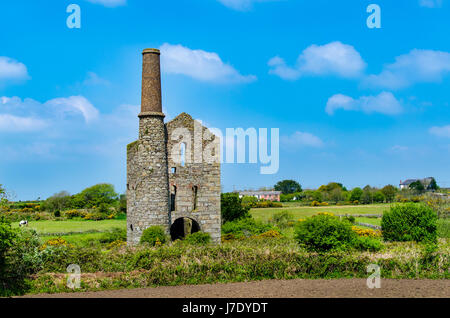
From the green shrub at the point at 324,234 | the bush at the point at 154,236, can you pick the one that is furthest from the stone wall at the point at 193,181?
the green shrub at the point at 324,234

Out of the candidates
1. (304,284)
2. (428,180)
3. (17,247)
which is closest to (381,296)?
(304,284)

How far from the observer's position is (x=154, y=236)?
82.9 ft

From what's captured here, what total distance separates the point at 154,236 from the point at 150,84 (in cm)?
874

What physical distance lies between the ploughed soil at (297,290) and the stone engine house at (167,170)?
10.6 meters

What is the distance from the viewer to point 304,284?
15609mm

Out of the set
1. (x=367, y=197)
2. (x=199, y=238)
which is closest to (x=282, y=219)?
(x=199, y=238)

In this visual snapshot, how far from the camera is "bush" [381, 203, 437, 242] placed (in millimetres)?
23703

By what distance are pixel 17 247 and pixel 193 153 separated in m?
12.5

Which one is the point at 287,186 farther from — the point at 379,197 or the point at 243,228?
the point at 243,228

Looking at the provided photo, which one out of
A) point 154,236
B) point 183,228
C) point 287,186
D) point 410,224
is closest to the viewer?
point 410,224

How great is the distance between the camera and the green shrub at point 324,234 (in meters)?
18.9

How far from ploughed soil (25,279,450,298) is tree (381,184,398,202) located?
6348 centimetres

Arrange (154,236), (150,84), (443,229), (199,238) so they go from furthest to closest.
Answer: (443,229) → (150,84) → (199,238) → (154,236)

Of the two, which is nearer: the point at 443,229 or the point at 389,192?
the point at 443,229
